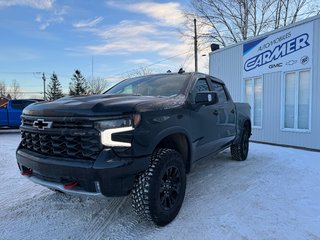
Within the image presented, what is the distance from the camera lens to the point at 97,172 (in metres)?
3.05

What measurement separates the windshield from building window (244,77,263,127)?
24.4 ft

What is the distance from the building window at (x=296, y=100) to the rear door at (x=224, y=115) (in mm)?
4523

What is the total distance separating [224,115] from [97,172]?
3188 mm

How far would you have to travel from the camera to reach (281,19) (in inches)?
1195

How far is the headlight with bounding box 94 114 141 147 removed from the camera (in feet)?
10.4

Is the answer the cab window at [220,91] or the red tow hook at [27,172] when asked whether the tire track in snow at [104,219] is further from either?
the cab window at [220,91]

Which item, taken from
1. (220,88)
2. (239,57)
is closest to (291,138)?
(239,57)

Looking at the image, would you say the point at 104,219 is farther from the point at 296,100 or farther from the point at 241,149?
the point at 296,100

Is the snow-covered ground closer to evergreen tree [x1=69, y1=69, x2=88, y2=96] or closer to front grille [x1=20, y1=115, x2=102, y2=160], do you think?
front grille [x1=20, y1=115, x2=102, y2=160]

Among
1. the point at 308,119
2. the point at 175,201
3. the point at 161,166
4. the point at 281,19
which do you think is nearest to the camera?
the point at 161,166

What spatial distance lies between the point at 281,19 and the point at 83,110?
31.5m

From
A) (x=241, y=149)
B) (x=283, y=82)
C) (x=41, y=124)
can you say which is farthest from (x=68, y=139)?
(x=283, y=82)

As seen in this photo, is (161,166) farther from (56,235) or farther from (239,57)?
(239,57)

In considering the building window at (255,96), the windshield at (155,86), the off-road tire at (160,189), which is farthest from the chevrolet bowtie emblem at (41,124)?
the building window at (255,96)
